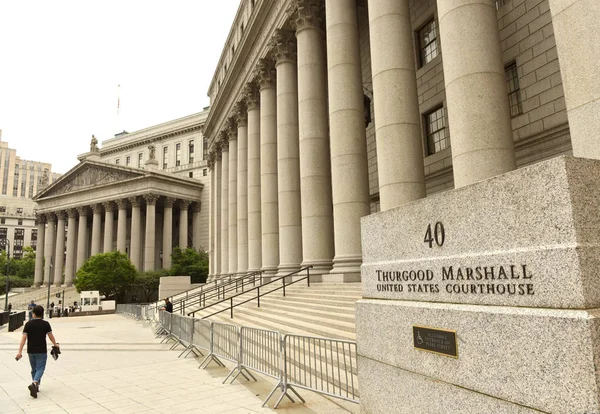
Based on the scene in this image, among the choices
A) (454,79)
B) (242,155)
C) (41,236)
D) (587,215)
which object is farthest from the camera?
(41,236)

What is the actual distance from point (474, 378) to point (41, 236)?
93.5 metres

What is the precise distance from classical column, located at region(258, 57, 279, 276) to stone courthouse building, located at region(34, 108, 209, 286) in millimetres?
44834

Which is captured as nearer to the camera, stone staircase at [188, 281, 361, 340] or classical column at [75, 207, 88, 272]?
stone staircase at [188, 281, 361, 340]

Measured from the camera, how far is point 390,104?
14.5 meters

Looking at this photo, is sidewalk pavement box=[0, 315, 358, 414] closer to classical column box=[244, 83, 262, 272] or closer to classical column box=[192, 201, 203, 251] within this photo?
classical column box=[244, 83, 262, 272]

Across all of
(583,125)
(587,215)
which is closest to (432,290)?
(587,215)

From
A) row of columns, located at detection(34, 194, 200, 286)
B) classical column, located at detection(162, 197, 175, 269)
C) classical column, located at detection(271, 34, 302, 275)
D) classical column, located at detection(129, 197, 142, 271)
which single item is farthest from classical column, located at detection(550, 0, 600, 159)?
classical column, located at detection(162, 197, 175, 269)

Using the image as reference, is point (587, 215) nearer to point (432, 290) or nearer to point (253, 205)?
point (432, 290)

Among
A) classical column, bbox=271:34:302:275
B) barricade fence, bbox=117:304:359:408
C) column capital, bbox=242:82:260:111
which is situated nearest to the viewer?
barricade fence, bbox=117:304:359:408

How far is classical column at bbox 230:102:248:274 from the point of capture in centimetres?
3394

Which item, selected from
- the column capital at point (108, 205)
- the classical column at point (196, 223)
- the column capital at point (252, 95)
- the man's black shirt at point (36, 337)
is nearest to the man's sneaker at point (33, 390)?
the man's black shirt at point (36, 337)

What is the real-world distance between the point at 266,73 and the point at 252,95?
3.53 m

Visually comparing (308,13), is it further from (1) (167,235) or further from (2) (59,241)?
(2) (59,241)

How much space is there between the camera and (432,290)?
5254 millimetres
